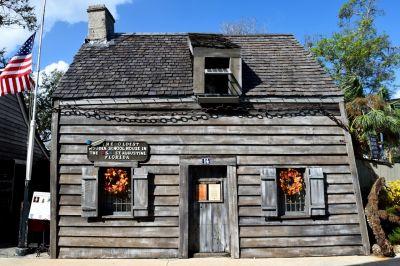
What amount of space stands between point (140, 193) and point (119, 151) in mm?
1075

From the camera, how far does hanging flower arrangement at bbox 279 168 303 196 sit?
8.63m

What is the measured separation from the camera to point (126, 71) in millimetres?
9695

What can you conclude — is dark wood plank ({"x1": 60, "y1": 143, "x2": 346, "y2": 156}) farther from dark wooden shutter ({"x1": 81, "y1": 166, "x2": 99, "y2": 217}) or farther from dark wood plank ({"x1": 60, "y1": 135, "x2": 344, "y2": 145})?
dark wooden shutter ({"x1": 81, "y1": 166, "x2": 99, "y2": 217})

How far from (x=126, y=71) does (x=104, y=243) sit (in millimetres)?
4229

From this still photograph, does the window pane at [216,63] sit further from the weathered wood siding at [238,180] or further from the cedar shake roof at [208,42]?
the weathered wood siding at [238,180]

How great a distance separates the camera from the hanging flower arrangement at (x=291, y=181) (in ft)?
28.3

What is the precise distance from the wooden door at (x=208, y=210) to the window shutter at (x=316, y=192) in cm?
189

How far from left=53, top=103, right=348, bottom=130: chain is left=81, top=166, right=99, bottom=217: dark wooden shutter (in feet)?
4.24

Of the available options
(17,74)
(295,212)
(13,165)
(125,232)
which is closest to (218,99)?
(295,212)

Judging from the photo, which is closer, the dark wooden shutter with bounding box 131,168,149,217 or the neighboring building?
the dark wooden shutter with bounding box 131,168,149,217

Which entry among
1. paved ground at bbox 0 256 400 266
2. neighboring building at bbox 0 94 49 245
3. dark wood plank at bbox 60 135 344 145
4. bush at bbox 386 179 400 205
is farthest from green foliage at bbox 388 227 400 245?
neighboring building at bbox 0 94 49 245

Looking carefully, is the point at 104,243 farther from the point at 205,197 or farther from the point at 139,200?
the point at 205,197

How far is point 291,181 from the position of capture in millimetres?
8766

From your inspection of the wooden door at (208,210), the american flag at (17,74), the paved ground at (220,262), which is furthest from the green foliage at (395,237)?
the american flag at (17,74)
